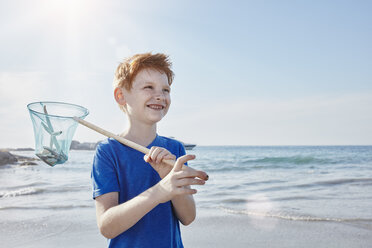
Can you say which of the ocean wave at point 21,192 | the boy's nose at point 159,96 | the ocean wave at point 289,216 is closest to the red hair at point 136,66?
the boy's nose at point 159,96

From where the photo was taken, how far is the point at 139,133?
76.8 inches

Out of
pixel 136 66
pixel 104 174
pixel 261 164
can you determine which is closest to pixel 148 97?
pixel 136 66

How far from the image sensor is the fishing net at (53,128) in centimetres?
179

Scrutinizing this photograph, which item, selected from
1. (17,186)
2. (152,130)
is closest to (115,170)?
(152,130)

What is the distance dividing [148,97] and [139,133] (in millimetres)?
218

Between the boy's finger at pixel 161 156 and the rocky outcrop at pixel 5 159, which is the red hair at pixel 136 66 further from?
the rocky outcrop at pixel 5 159

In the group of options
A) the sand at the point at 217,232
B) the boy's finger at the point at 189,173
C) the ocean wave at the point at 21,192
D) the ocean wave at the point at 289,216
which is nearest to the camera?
the boy's finger at the point at 189,173

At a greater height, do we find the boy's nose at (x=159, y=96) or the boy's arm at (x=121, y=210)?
the boy's nose at (x=159, y=96)

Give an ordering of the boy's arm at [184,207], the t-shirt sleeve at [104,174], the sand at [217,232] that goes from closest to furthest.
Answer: the t-shirt sleeve at [104,174]
the boy's arm at [184,207]
the sand at [217,232]

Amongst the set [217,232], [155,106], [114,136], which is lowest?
[217,232]

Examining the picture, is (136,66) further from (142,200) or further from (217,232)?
(217,232)

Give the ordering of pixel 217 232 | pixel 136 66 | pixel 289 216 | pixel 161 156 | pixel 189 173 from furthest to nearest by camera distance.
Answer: pixel 289 216
pixel 217 232
pixel 136 66
pixel 161 156
pixel 189 173

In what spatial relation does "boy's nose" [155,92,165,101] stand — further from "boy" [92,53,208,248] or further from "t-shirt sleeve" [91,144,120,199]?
"t-shirt sleeve" [91,144,120,199]

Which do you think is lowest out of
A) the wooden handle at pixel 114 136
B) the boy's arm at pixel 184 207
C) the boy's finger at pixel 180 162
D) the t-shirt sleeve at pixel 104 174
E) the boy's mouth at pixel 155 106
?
the boy's arm at pixel 184 207
